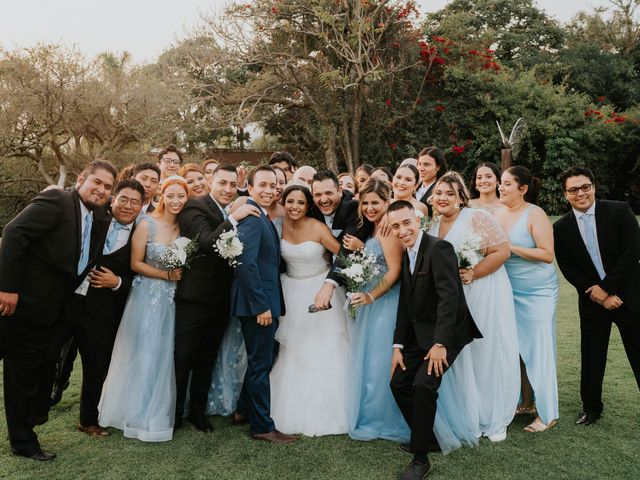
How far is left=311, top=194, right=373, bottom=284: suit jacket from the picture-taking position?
4668 millimetres

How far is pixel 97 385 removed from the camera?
15.0 ft

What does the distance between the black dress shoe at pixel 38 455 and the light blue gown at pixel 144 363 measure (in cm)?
59

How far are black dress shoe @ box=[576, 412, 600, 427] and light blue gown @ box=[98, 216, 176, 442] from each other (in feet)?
11.5

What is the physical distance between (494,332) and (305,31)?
16515mm

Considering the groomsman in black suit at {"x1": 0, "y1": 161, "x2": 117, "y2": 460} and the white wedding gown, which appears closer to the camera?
the groomsman in black suit at {"x1": 0, "y1": 161, "x2": 117, "y2": 460}

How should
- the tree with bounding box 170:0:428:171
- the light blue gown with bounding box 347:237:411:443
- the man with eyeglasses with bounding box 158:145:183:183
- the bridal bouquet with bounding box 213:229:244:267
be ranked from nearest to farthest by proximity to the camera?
the bridal bouquet with bounding box 213:229:244:267 < the light blue gown with bounding box 347:237:411:443 < the man with eyeglasses with bounding box 158:145:183:183 < the tree with bounding box 170:0:428:171

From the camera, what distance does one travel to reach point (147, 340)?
4.64m

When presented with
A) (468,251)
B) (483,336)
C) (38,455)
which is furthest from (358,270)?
(38,455)

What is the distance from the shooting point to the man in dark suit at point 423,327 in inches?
148

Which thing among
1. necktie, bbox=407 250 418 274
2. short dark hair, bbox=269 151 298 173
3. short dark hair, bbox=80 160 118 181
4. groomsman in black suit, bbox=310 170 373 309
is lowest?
necktie, bbox=407 250 418 274

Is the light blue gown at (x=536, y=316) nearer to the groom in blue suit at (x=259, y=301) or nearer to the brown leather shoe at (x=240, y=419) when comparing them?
the groom in blue suit at (x=259, y=301)

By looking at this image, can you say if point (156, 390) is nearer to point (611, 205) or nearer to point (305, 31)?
point (611, 205)

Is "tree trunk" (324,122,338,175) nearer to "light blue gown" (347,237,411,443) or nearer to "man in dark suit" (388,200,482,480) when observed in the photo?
"light blue gown" (347,237,411,443)

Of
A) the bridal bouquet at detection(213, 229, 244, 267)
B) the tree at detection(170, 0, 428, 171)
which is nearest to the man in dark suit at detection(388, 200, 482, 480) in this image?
the bridal bouquet at detection(213, 229, 244, 267)
